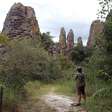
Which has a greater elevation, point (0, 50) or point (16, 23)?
point (16, 23)

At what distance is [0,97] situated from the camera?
13367 mm

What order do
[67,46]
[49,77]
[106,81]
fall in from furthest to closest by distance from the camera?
1. [67,46]
2. [49,77]
3. [106,81]

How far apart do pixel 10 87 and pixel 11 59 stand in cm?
312

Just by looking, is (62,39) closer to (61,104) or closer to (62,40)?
(62,40)

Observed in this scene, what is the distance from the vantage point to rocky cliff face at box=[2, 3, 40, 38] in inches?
1553

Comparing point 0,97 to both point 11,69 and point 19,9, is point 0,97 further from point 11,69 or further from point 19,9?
point 19,9

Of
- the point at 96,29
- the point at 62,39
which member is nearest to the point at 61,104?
the point at 96,29

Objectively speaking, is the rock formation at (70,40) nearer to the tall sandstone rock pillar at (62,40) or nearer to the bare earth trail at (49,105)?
the tall sandstone rock pillar at (62,40)

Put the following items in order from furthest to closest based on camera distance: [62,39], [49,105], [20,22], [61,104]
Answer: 1. [62,39]
2. [20,22]
3. [61,104]
4. [49,105]

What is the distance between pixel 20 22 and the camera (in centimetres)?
→ 3991

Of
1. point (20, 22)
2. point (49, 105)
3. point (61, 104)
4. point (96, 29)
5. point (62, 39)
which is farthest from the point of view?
point (62, 39)

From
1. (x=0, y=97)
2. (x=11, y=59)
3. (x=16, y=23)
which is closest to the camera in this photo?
(x=0, y=97)

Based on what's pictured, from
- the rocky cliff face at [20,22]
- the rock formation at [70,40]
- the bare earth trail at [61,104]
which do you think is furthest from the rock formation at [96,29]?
the rock formation at [70,40]

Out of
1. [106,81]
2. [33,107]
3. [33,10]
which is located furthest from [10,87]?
[33,10]
